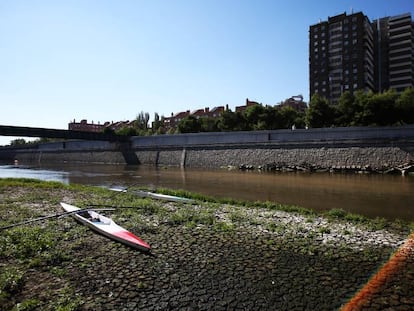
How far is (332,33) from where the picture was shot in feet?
280

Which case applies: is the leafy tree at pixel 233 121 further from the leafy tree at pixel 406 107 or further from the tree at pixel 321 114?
the leafy tree at pixel 406 107

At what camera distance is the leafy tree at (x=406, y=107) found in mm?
41531

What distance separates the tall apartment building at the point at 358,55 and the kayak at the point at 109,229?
85.7 meters

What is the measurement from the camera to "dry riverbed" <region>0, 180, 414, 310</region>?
512cm

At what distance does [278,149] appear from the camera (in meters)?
44.8

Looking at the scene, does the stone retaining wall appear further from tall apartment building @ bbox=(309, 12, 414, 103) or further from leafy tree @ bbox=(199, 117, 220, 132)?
tall apartment building @ bbox=(309, 12, 414, 103)

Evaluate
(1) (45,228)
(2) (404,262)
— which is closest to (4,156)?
(1) (45,228)

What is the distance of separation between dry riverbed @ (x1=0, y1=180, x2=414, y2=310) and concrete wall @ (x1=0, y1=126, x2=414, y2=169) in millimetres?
29369

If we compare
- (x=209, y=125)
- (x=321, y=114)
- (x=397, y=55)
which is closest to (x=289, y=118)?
(x=321, y=114)

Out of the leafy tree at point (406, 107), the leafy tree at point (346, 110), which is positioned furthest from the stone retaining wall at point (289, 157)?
the leafy tree at point (406, 107)

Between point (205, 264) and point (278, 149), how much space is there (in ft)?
130

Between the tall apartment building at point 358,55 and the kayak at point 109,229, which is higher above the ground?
the tall apartment building at point 358,55

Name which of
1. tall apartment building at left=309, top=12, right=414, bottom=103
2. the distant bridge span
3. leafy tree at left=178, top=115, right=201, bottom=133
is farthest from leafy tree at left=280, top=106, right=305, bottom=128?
tall apartment building at left=309, top=12, right=414, bottom=103

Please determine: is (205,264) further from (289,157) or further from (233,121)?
(233,121)
